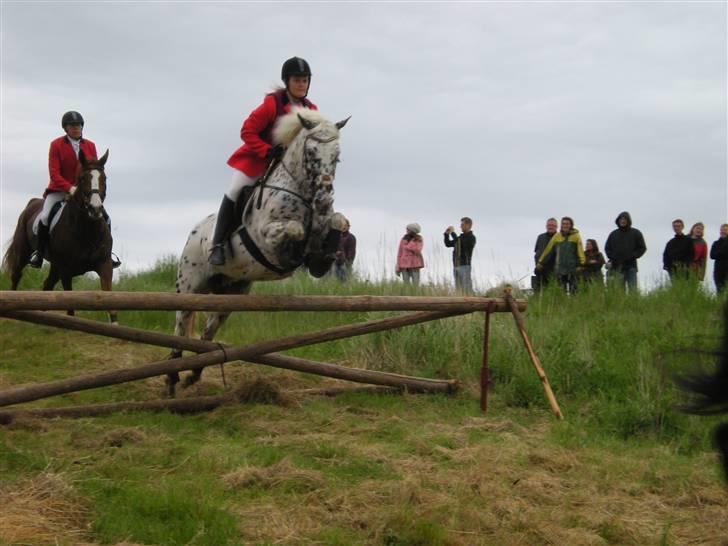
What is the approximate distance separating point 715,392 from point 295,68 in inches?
226

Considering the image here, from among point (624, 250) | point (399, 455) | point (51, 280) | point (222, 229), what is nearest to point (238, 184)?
point (222, 229)

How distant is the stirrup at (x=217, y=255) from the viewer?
297 inches

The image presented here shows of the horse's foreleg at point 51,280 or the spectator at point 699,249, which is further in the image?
the spectator at point 699,249

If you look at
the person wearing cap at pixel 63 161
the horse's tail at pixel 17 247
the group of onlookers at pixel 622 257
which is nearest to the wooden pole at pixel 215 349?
the person wearing cap at pixel 63 161

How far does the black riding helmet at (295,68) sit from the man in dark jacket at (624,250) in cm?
665

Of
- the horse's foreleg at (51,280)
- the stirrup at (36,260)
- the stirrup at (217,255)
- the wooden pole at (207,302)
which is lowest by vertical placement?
the wooden pole at (207,302)

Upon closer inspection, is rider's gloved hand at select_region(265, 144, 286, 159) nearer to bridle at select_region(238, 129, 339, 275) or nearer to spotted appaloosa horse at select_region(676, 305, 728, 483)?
bridle at select_region(238, 129, 339, 275)

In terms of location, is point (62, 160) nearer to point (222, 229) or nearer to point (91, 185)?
point (91, 185)

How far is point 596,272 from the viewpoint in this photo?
1313cm

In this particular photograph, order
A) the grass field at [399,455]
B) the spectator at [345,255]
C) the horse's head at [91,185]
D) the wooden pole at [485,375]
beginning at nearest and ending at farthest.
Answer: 1. the grass field at [399,455]
2. the wooden pole at [485,375]
3. the horse's head at [91,185]
4. the spectator at [345,255]

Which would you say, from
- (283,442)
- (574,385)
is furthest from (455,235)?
(283,442)

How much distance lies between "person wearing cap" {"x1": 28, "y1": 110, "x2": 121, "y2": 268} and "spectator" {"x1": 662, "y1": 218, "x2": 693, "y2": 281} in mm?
7630

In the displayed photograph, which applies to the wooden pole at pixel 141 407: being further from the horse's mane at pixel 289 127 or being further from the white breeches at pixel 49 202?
the white breeches at pixel 49 202

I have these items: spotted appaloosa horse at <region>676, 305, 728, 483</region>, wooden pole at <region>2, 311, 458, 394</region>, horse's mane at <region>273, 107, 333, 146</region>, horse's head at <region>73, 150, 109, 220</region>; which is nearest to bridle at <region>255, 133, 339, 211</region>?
horse's mane at <region>273, 107, 333, 146</region>
